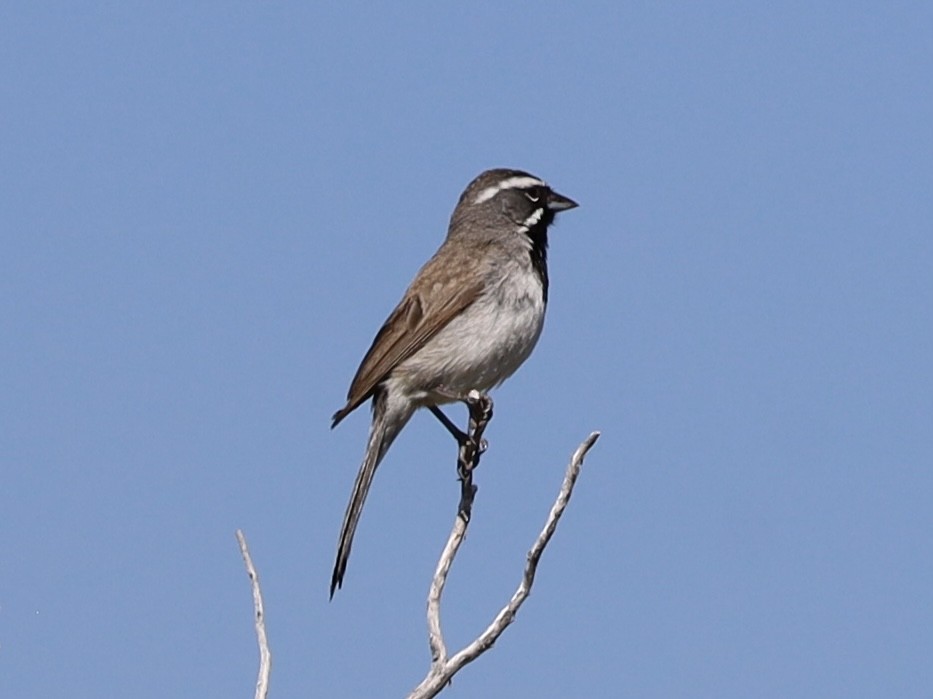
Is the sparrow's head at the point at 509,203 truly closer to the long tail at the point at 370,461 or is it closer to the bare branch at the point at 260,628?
the long tail at the point at 370,461

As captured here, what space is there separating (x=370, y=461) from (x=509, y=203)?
94.6 inches

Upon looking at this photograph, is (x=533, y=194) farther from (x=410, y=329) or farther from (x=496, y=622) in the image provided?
(x=496, y=622)

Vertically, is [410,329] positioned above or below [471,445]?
above

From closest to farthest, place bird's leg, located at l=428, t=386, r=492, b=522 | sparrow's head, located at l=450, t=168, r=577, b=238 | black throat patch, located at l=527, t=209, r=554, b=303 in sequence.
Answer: bird's leg, located at l=428, t=386, r=492, b=522 → black throat patch, located at l=527, t=209, r=554, b=303 → sparrow's head, located at l=450, t=168, r=577, b=238

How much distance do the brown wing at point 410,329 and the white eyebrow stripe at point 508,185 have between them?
1.17 m

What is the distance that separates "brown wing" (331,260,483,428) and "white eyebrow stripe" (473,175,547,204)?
117 cm

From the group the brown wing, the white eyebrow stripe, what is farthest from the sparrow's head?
the brown wing

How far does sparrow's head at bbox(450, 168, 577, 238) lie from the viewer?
10.6 m

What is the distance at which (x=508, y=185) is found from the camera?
10.9 metres

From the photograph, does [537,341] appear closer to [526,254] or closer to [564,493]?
[526,254]

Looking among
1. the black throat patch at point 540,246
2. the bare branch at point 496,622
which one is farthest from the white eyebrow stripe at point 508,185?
the bare branch at point 496,622

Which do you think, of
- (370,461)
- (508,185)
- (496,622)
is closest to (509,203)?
(508,185)

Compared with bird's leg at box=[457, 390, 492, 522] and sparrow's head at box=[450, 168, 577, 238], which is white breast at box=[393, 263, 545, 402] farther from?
sparrow's head at box=[450, 168, 577, 238]

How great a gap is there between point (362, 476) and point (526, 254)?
1984 millimetres
